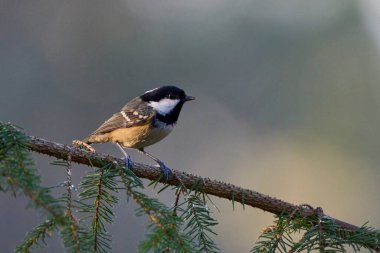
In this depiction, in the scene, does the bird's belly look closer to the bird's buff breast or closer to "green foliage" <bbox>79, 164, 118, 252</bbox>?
the bird's buff breast

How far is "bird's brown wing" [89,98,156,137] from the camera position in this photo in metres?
3.62

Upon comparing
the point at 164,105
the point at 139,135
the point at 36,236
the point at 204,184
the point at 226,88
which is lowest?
the point at 36,236

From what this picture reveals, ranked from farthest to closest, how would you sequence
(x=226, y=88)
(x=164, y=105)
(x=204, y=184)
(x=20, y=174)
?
(x=226, y=88) < (x=164, y=105) < (x=204, y=184) < (x=20, y=174)

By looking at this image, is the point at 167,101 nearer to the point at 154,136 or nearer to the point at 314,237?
the point at 154,136

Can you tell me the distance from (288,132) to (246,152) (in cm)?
106

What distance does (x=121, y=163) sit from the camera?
182 cm

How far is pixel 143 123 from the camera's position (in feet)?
11.9

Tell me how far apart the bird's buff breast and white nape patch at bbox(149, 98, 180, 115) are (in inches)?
5.3

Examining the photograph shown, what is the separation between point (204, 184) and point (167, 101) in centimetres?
186

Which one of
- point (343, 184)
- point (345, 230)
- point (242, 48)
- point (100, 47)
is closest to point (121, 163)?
point (345, 230)

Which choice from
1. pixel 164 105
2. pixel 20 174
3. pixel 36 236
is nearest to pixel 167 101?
pixel 164 105

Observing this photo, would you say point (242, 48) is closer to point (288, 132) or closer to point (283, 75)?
point (283, 75)

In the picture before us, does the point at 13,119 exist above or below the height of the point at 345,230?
above

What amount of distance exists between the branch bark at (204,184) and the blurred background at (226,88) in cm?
662
